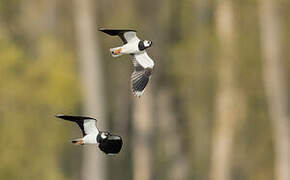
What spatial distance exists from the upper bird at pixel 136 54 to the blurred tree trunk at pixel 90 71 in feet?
102

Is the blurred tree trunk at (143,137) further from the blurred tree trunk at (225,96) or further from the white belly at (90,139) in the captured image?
the white belly at (90,139)

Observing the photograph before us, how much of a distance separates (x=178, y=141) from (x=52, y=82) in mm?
9648

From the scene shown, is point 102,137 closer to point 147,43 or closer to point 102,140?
point 102,140

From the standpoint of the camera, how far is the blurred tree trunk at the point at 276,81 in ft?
125

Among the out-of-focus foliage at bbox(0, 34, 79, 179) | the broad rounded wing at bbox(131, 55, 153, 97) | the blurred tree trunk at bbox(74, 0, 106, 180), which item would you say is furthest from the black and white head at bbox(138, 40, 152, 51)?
the blurred tree trunk at bbox(74, 0, 106, 180)

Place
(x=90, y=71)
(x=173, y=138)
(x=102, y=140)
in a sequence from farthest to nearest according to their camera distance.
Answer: (x=173, y=138), (x=90, y=71), (x=102, y=140)

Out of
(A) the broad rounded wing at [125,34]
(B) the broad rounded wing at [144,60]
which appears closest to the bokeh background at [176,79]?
(B) the broad rounded wing at [144,60]

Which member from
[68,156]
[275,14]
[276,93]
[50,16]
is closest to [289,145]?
[276,93]

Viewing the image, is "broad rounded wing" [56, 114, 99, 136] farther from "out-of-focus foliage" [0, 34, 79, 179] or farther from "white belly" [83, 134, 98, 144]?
"out-of-focus foliage" [0, 34, 79, 179]

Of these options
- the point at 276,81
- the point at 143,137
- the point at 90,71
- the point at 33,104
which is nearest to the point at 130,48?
the point at 33,104

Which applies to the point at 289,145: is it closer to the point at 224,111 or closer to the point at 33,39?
the point at 224,111

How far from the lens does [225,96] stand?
3975cm

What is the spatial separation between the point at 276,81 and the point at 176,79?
502 centimetres

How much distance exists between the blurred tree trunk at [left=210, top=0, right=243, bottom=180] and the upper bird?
111ft
